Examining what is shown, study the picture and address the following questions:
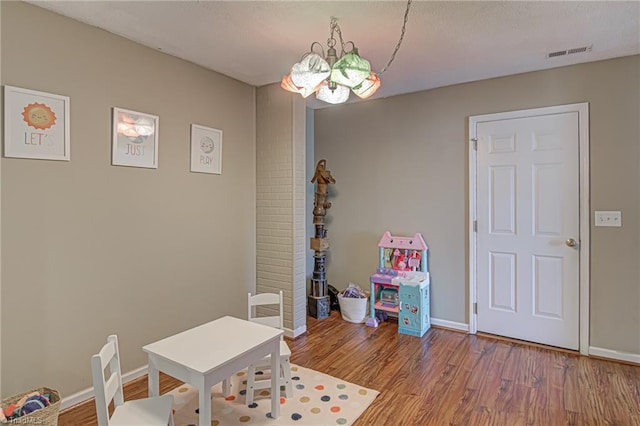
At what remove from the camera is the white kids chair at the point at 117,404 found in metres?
1.48

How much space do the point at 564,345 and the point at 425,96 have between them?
269 centimetres

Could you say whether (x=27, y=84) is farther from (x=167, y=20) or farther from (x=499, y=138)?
(x=499, y=138)

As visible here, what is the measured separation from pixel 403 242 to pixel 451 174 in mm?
868

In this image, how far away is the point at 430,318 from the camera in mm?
3793

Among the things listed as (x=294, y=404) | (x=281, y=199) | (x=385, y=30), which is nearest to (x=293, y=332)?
(x=294, y=404)

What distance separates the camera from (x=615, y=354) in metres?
2.94

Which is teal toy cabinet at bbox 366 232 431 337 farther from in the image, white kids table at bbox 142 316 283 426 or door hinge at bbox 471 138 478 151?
white kids table at bbox 142 316 283 426

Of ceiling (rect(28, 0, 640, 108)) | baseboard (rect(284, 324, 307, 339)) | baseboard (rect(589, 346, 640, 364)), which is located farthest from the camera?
baseboard (rect(284, 324, 307, 339))

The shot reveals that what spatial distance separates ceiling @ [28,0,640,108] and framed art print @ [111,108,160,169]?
556mm

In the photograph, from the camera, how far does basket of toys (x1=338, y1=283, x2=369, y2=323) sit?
3.88m

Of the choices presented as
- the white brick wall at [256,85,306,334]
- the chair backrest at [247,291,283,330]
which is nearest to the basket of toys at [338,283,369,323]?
the white brick wall at [256,85,306,334]

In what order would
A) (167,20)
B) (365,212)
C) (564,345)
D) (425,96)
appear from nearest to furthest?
(167,20) → (564,345) → (425,96) → (365,212)

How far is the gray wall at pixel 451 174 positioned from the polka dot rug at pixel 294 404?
1.70m

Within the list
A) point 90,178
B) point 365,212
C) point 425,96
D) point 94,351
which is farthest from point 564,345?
point 90,178
